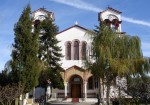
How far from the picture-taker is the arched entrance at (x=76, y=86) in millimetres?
48125

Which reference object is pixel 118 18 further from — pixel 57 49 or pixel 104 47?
pixel 104 47

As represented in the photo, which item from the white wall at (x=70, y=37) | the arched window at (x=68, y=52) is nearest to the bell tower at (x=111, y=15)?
the white wall at (x=70, y=37)

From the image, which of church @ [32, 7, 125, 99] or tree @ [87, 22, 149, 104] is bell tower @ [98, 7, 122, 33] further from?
tree @ [87, 22, 149, 104]

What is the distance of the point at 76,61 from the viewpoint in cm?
4844

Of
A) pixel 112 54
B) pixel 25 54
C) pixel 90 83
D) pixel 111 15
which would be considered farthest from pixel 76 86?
pixel 25 54

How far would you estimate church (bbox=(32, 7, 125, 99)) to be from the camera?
154 ft

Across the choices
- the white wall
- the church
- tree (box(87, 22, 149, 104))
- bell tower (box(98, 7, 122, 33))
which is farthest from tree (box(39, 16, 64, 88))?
bell tower (box(98, 7, 122, 33))

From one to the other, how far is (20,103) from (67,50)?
683 inches

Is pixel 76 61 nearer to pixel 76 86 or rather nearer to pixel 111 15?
pixel 76 86

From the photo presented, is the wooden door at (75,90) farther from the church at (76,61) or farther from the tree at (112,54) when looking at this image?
the tree at (112,54)

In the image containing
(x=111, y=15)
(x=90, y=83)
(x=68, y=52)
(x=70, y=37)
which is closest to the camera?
(x=90, y=83)

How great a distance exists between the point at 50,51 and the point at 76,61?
6737 mm

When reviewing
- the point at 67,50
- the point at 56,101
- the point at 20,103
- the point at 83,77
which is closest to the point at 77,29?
the point at 67,50

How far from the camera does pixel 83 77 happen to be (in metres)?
46.9
